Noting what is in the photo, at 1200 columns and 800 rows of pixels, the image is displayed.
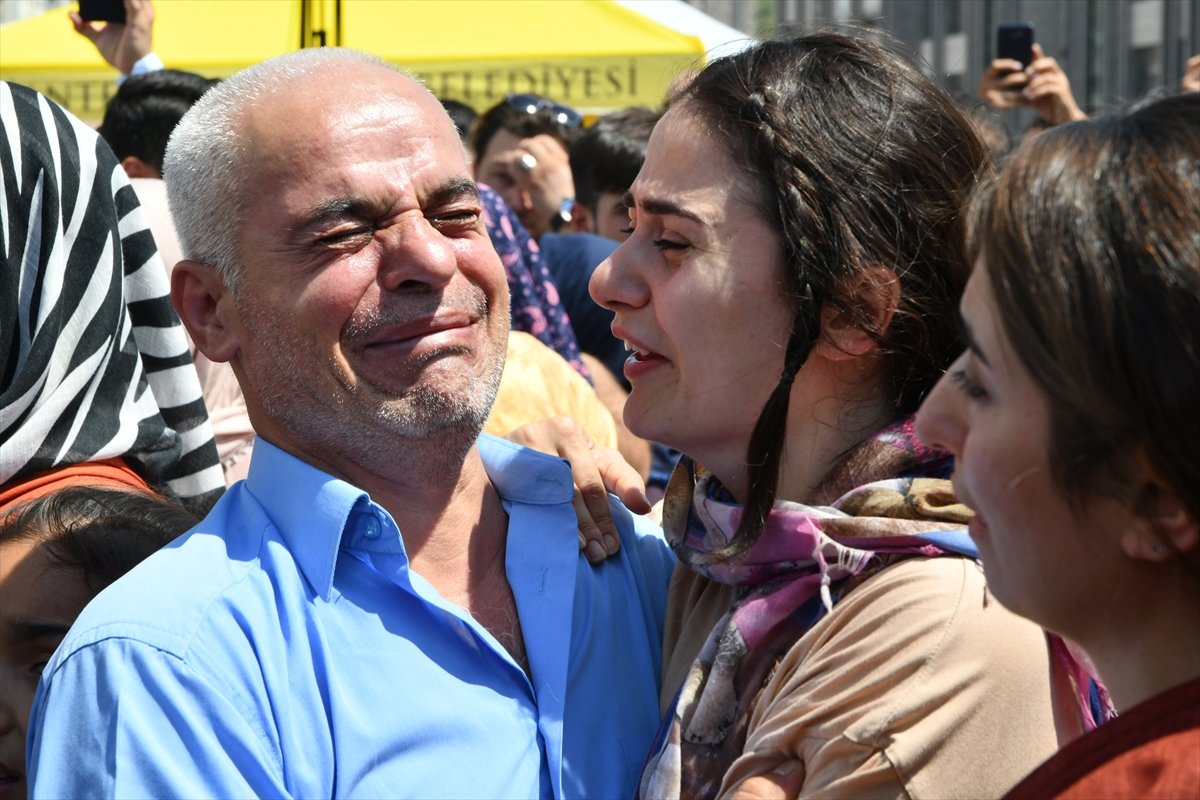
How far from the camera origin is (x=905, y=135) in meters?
2.04

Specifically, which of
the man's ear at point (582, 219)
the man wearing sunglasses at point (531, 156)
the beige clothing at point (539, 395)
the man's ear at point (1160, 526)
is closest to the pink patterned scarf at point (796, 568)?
the man's ear at point (1160, 526)

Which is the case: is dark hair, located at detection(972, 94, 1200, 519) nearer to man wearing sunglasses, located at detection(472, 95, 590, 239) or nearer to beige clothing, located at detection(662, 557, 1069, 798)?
beige clothing, located at detection(662, 557, 1069, 798)

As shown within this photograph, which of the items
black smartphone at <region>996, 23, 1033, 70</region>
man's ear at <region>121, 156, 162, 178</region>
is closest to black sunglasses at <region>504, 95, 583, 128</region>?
man's ear at <region>121, 156, 162, 178</region>

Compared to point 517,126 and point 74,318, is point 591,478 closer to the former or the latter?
point 74,318

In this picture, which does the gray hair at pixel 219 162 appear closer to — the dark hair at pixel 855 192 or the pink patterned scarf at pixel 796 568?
the dark hair at pixel 855 192

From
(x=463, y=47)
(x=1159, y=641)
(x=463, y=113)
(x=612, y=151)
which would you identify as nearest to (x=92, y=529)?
(x=1159, y=641)

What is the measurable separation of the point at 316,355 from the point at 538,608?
549mm

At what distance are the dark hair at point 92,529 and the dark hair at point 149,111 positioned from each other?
271cm

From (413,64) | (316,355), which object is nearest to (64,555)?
(316,355)

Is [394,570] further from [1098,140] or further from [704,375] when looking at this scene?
[1098,140]

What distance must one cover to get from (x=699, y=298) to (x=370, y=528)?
24.4 inches

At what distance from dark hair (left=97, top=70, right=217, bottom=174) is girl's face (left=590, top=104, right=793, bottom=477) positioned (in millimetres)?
3174

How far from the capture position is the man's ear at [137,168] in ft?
16.3

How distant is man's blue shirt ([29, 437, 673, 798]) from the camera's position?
6.11 feet
